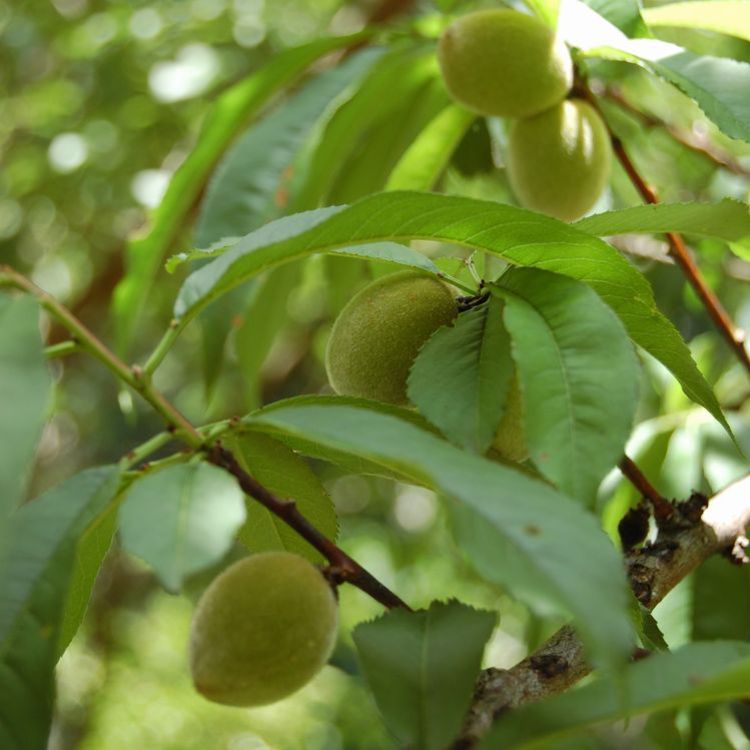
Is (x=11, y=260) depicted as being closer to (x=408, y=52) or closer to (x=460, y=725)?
(x=408, y=52)

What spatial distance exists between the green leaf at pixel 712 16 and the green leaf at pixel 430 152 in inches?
10.7

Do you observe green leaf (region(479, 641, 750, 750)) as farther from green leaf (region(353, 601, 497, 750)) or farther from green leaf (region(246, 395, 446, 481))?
green leaf (region(246, 395, 446, 481))

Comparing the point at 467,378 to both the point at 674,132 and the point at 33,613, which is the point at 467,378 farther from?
the point at 674,132

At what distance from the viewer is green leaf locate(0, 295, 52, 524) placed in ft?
1.39

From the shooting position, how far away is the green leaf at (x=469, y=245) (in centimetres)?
61

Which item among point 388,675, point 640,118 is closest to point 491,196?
point 640,118

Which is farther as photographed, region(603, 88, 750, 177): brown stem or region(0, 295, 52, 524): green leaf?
region(603, 88, 750, 177): brown stem

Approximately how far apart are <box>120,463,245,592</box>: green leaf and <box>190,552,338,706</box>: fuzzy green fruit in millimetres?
70

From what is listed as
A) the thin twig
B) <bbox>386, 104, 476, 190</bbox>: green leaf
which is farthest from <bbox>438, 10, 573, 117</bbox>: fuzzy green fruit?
the thin twig

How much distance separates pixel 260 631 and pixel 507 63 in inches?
21.6

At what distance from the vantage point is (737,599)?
0.99 metres

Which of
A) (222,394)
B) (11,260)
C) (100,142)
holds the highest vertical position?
(100,142)

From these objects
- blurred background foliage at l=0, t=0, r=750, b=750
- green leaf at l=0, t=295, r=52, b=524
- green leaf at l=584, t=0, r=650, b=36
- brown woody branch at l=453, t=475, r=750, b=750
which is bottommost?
blurred background foliage at l=0, t=0, r=750, b=750

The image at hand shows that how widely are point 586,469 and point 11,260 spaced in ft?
7.64
